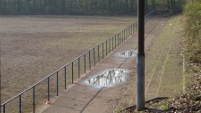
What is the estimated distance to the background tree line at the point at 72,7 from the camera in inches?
4009

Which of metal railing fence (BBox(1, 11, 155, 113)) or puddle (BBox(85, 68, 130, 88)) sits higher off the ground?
metal railing fence (BBox(1, 11, 155, 113))

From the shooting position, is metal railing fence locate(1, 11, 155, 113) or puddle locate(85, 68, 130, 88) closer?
metal railing fence locate(1, 11, 155, 113)

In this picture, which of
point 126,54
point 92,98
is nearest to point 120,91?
point 92,98

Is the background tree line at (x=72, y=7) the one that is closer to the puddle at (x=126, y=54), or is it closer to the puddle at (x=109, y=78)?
the puddle at (x=126, y=54)

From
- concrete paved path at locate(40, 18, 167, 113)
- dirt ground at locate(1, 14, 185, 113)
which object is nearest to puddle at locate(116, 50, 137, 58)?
dirt ground at locate(1, 14, 185, 113)

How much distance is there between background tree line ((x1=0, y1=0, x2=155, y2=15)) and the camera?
4009 inches

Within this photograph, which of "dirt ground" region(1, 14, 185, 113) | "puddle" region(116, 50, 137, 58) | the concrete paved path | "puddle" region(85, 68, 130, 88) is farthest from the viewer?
"puddle" region(116, 50, 137, 58)

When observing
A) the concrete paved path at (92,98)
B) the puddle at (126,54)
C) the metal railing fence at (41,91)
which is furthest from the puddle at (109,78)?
the puddle at (126,54)

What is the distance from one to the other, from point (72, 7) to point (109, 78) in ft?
290

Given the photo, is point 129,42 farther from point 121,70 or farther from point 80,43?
point 121,70

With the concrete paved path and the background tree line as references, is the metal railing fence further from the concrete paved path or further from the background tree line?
the background tree line

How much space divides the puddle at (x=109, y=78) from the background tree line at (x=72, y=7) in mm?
77357

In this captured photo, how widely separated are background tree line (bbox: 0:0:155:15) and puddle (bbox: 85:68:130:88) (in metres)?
77.4

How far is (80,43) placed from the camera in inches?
1507
